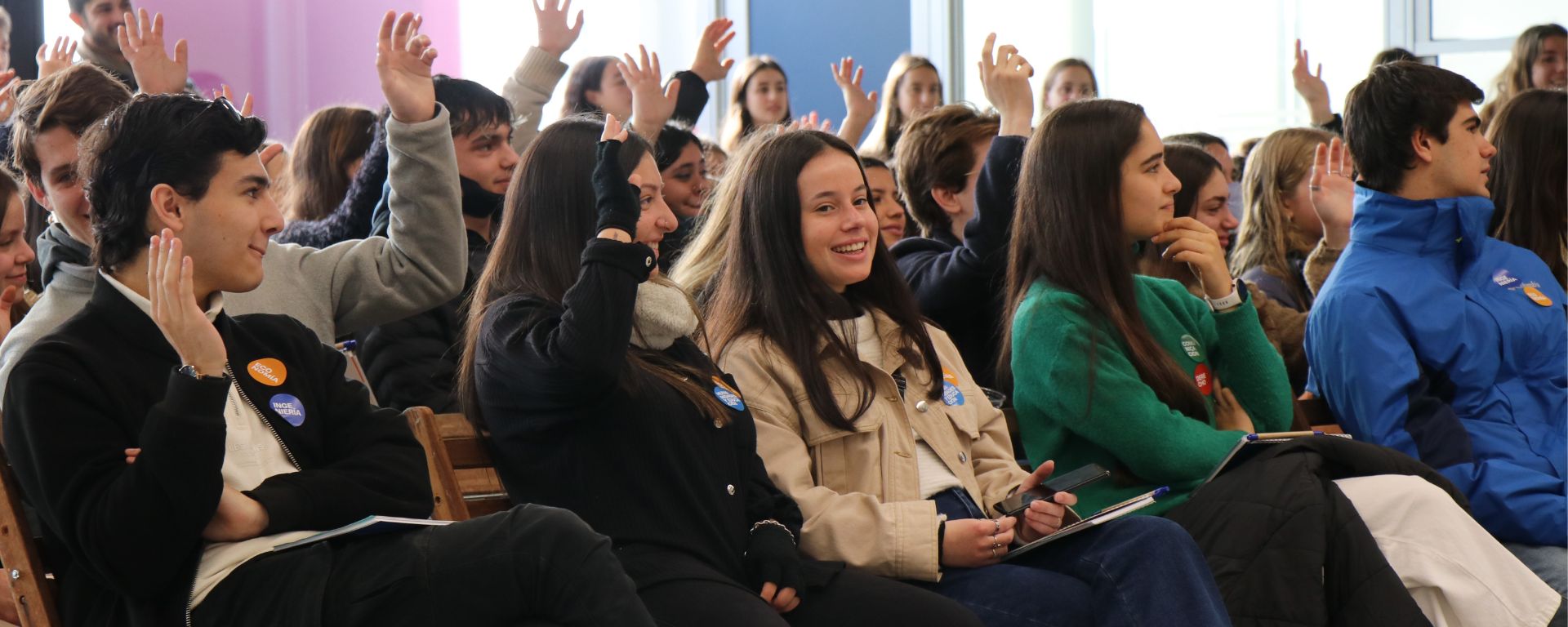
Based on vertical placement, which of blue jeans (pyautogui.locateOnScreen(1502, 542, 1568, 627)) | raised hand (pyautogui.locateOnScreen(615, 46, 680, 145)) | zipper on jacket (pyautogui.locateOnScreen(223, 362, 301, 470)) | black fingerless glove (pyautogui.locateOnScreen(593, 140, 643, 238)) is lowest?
blue jeans (pyautogui.locateOnScreen(1502, 542, 1568, 627))

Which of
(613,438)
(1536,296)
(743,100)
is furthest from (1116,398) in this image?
(743,100)

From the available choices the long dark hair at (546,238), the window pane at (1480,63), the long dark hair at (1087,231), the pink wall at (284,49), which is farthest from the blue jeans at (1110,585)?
the window pane at (1480,63)

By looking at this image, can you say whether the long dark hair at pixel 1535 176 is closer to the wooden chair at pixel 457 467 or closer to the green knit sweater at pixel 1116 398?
the green knit sweater at pixel 1116 398

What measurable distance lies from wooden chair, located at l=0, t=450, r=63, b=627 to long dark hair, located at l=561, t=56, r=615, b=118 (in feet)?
11.2

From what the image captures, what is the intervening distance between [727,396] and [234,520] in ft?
2.64

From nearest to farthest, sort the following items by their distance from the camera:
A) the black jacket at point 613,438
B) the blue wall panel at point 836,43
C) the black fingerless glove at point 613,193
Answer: the black jacket at point 613,438 → the black fingerless glove at point 613,193 → the blue wall panel at point 836,43

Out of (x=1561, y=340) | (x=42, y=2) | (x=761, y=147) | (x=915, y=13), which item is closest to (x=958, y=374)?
(x=761, y=147)

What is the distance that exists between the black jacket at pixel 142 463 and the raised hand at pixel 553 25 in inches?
87.7

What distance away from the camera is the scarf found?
2451 millimetres

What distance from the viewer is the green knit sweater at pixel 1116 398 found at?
2.79 metres

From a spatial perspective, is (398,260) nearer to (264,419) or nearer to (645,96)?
(264,419)

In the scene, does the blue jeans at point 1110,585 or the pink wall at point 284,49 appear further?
the pink wall at point 284,49

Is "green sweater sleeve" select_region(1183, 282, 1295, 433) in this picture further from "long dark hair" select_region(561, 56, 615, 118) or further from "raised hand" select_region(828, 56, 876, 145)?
"long dark hair" select_region(561, 56, 615, 118)

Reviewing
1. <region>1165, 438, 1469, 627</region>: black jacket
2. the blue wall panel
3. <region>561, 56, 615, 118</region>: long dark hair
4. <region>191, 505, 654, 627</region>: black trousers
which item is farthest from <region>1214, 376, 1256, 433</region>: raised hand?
the blue wall panel
